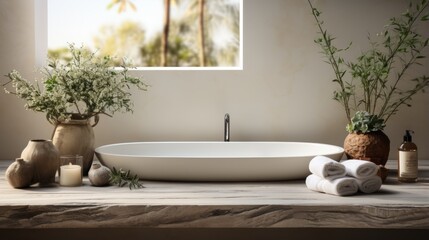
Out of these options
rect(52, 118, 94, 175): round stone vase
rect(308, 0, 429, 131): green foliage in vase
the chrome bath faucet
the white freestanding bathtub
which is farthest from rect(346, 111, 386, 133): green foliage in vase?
rect(52, 118, 94, 175): round stone vase

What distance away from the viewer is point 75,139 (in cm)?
210

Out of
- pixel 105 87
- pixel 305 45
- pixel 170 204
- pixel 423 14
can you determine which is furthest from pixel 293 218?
pixel 423 14

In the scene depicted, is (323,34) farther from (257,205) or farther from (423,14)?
(257,205)

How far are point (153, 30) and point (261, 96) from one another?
2123mm

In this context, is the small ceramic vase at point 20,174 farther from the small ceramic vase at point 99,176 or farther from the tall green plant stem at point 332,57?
the tall green plant stem at point 332,57

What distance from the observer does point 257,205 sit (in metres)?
1.61

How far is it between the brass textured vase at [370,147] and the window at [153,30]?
2093 millimetres

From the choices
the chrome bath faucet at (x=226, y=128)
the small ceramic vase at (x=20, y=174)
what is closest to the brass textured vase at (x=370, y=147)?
the chrome bath faucet at (x=226, y=128)

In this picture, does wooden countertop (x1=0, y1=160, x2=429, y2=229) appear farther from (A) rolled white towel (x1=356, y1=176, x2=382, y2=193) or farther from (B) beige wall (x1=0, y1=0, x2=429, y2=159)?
(B) beige wall (x1=0, y1=0, x2=429, y2=159)

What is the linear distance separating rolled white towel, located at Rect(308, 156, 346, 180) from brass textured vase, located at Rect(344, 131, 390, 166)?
33 cm

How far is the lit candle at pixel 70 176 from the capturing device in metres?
1.91

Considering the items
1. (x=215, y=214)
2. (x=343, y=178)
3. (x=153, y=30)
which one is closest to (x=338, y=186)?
(x=343, y=178)

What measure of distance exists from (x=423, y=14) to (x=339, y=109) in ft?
1.75

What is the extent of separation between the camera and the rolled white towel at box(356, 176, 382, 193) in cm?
177
